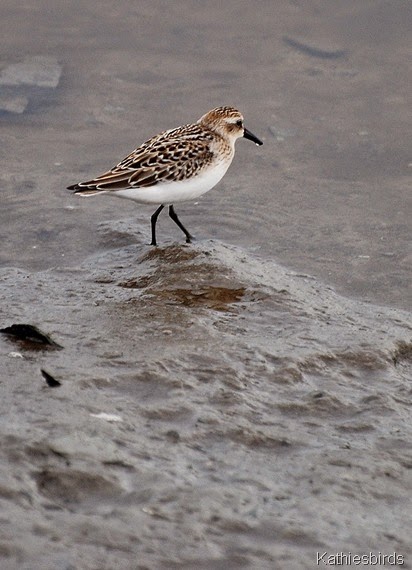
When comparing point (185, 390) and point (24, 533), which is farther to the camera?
point (185, 390)

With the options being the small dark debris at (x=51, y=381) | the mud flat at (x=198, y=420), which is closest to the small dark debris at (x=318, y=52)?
the mud flat at (x=198, y=420)

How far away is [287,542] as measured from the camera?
11.6ft

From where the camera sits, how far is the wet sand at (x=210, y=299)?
3.63 metres

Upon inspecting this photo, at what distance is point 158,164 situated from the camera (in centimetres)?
704

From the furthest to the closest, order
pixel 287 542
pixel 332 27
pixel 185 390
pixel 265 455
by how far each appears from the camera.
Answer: pixel 332 27 → pixel 185 390 → pixel 265 455 → pixel 287 542

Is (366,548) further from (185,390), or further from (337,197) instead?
(337,197)

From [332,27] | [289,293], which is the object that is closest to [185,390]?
[289,293]

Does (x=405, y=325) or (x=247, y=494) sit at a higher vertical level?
(x=247, y=494)

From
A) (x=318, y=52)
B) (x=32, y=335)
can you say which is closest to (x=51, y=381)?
(x=32, y=335)

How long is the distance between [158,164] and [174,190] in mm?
236

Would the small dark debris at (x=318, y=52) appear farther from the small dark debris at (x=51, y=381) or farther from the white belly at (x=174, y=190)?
the small dark debris at (x=51, y=381)

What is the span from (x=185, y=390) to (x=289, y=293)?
76.5 inches

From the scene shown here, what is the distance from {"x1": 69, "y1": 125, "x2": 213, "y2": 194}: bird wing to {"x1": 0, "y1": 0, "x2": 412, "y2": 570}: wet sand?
583 mm

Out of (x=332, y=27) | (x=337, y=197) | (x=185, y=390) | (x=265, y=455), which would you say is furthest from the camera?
(x=332, y=27)
